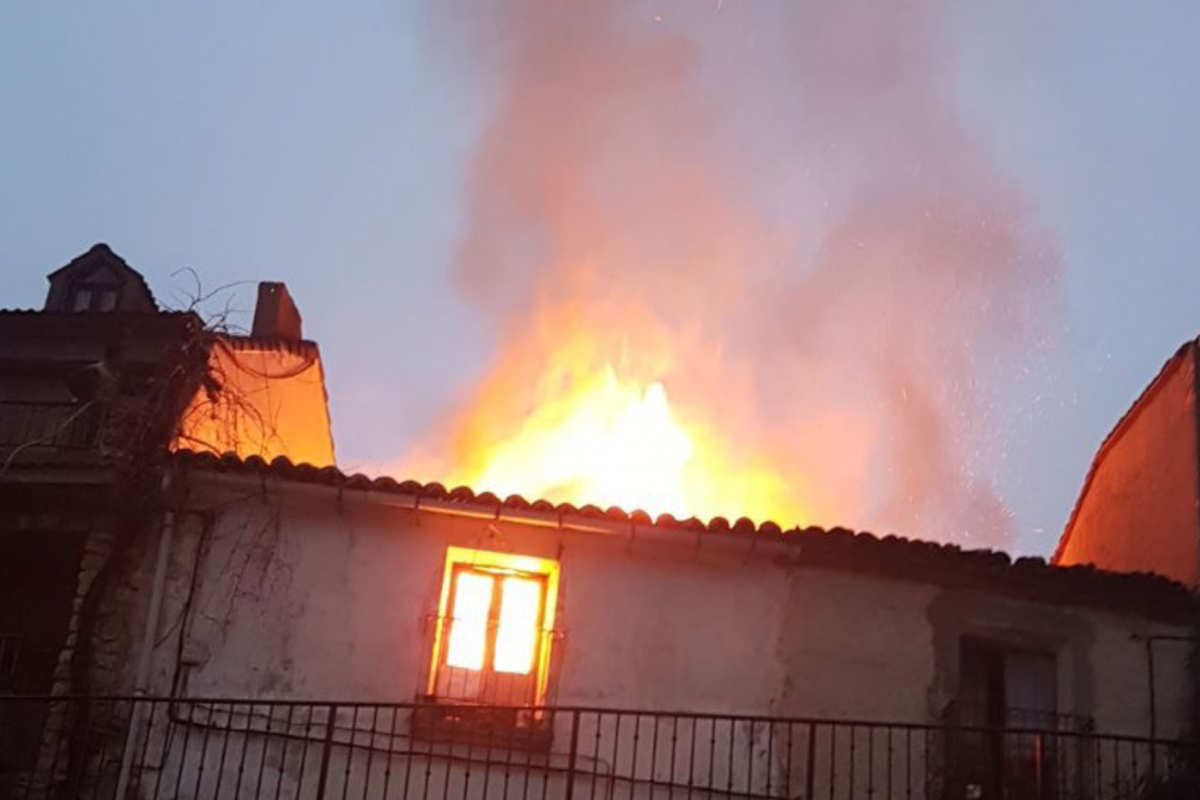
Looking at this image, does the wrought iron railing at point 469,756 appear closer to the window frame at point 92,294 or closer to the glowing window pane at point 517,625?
the glowing window pane at point 517,625

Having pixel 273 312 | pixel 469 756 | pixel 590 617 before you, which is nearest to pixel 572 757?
pixel 469 756

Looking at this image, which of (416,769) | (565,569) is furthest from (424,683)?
(565,569)

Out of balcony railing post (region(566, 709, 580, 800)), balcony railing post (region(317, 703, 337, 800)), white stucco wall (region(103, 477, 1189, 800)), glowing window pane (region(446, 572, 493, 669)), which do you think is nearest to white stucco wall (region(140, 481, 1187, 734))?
white stucco wall (region(103, 477, 1189, 800))

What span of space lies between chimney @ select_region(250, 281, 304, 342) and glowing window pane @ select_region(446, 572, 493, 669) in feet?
21.2

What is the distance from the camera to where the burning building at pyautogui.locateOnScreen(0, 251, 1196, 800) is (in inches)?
438

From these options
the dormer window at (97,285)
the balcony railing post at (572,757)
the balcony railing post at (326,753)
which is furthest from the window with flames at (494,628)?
the dormer window at (97,285)

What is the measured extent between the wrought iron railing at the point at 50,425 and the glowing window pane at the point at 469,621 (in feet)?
12.7

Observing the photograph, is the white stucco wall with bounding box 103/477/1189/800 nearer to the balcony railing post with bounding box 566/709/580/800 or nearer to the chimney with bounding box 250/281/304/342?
the balcony railing post with bounding box 566/709/580/800

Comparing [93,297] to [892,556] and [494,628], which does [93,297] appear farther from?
[892,556]

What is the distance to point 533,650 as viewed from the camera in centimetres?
1177

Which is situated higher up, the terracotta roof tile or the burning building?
the terracotta roof tile

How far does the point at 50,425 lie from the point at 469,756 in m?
6.26

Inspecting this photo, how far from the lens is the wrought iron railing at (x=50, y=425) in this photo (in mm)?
12929

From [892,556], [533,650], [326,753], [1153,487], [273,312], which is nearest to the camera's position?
[326,753]
